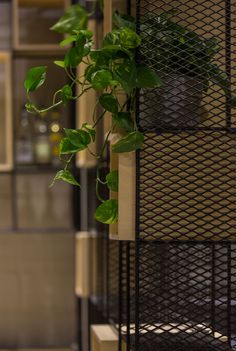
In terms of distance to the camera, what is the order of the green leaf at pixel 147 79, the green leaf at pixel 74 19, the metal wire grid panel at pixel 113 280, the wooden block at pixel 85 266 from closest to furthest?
the green leaf at pixel 147 79, the green leaf at pixel 74 19, the metal wire grid panel at pixel 113 280, the wooden block at pixel 85 266

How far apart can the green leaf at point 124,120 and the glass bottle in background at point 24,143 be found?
2.63m

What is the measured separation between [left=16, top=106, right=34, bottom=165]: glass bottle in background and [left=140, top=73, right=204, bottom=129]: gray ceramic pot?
263 centimetres

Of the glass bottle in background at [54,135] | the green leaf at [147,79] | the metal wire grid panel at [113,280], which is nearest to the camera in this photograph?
the green leaf at [147,79]

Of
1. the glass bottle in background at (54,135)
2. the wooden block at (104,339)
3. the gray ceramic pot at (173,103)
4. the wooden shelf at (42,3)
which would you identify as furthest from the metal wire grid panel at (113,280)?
the wooden shelf at (42,3)

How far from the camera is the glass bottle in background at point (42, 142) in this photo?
3.96 meters

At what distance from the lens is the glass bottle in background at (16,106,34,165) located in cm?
397

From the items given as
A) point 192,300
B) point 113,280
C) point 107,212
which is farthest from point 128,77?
point 113,280

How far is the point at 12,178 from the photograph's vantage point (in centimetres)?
399

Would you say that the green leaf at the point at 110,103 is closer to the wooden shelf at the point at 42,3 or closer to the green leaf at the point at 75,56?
the green leaf at the point at 75,56

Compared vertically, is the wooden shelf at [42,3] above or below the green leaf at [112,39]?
above

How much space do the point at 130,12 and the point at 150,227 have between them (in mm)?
418

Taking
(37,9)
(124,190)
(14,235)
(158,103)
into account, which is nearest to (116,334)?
(124,190)

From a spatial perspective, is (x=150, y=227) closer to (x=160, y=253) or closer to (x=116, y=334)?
(x=160, y=253)

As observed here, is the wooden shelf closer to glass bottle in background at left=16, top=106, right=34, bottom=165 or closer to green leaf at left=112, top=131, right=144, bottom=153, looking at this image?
glass bottle in background at left=16, top=106, right=34, bottom=165
